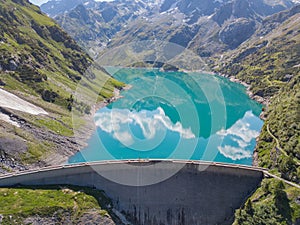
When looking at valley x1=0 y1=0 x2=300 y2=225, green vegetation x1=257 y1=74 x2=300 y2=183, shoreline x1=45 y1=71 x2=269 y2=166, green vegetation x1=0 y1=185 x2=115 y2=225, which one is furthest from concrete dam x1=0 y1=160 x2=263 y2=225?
shoreline x1=45 y1=71 x2=269 y2=166

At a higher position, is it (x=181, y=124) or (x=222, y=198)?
(x=181, y=124)

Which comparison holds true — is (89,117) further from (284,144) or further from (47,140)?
(284,144)

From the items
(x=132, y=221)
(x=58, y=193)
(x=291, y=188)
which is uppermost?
(x=291, y=188)

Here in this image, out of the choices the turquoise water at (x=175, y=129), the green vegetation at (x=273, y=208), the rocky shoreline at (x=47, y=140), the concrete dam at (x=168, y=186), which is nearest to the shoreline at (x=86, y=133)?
the rocky shoreline at (x=47, y=140)

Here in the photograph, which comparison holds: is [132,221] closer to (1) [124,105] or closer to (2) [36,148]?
(2) [36,148]

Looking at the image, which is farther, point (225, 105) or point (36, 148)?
point (225, 105)

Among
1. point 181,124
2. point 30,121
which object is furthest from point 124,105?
point 30,121

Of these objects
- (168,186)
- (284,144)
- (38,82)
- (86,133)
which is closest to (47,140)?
(86,133)

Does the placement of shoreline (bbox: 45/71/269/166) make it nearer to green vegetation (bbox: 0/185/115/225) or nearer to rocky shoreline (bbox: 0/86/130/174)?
rocky shoreline (bbox: 0/86/130/174)
